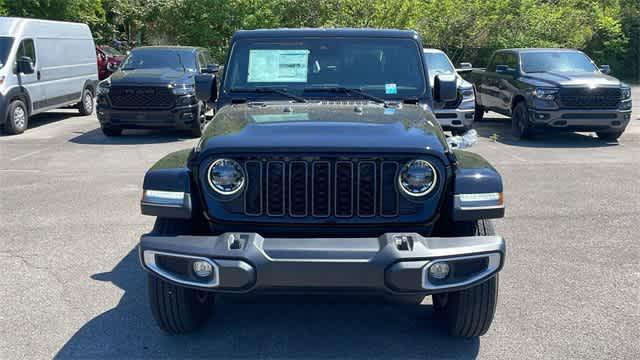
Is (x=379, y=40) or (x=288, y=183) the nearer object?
(x=288, y=183)

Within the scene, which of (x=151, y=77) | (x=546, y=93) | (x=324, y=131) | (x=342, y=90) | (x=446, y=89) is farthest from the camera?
(x=151, y=77)

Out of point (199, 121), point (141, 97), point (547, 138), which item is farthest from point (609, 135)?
point (141, 97)

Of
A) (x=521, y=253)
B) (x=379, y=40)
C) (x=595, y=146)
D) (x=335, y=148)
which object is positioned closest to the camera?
(x=335, y=148)

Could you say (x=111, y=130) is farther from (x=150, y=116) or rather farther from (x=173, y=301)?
(x=173, y=301)

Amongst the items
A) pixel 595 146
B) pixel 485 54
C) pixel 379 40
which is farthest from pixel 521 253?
pixel 485 54

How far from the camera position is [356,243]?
3.75 meters

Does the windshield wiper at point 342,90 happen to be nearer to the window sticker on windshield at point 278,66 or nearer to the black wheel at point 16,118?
the window sticker on windshield at point 278,66

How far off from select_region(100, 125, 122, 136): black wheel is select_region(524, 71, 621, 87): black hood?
7791 mm

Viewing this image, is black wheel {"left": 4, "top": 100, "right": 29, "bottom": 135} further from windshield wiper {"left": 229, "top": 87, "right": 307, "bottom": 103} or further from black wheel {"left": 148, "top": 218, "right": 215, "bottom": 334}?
black wheel {"left": 148, "top": 218, "right": 215, "bottom": 334}

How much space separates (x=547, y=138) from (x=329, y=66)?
10.1 metres

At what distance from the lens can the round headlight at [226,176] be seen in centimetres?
405

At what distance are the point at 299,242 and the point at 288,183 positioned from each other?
0.43m

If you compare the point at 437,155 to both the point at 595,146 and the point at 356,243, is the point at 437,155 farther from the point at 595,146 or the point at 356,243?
the point at 595,146

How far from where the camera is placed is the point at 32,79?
1490 centimetres
